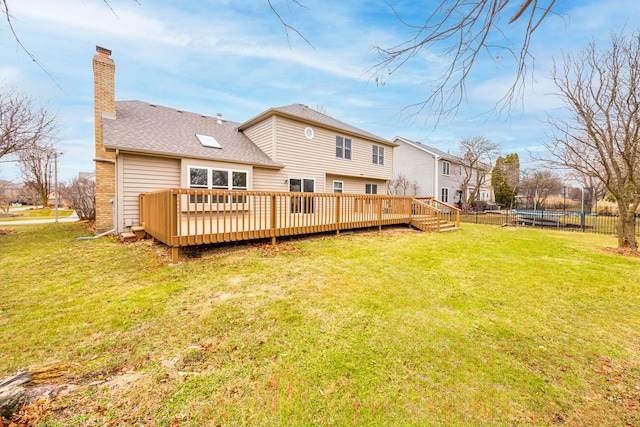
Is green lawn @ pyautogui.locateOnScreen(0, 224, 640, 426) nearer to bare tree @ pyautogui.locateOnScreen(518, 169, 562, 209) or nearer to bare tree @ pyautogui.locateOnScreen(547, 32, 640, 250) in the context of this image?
bare tree @ pyautogui.locateOnScreen(547, 32, 640, 250)

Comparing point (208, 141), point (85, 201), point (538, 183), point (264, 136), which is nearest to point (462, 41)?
point (208, 141)

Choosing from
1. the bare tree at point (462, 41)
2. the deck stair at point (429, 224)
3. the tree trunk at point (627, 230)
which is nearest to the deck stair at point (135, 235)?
the bare tree at point (462, 41)

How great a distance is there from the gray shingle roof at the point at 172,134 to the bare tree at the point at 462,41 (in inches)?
344

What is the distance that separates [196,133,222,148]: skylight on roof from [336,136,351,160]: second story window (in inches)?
240

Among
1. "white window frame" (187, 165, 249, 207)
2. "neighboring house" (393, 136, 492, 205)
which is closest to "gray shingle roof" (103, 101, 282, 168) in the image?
"white window frame" (187, 165, 249, 207)

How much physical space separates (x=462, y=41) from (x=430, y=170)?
22.5 metres

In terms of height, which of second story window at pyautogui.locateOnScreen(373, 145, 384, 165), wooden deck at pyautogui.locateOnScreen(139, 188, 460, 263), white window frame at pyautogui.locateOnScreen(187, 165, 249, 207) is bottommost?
wooden deck at pyautogui.locateOnScreen(139, 188, 460, 263)

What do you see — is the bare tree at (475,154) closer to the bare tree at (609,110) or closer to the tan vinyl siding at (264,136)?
the bare tree at (609,110)

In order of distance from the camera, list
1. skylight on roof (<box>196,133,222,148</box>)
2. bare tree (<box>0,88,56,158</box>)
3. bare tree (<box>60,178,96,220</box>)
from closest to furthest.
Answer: bare tree (<box>0,88,56,158</box>) → skylight on roof (<box>196,133,222,148</box>) → bare tree (<box>60,178,96,220</box>)

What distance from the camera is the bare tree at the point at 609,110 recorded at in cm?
712

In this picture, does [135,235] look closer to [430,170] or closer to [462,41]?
[462,41]

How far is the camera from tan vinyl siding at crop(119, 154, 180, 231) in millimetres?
8406

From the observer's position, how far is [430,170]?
2289 cm

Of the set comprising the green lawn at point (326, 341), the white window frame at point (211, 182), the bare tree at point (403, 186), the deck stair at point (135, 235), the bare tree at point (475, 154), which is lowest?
the green lawn at point (326, 341)
